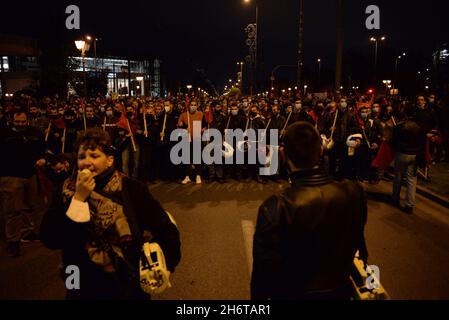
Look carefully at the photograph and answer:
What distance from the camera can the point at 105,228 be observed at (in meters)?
2.57

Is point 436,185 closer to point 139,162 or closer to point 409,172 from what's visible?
point 409,172

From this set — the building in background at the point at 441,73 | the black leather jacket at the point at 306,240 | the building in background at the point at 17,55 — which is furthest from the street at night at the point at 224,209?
the building in background at the point at 17,55

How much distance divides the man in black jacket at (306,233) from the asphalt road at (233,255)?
7.39 ft

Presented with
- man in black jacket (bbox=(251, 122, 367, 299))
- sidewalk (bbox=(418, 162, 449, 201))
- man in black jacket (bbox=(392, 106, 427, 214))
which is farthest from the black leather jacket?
sidewalk (bbox=(418, 162, 449, 201))

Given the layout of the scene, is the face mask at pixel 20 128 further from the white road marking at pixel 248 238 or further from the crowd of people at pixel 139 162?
the white road marking at pixel 248 238

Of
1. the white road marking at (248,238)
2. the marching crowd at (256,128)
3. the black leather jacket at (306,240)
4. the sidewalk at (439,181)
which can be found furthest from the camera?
the sidewalk at (439,181)

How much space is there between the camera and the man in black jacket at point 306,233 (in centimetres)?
231

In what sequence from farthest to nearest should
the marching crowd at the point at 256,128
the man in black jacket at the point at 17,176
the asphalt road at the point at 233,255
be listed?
the marching crowd at the point at 256,128, the man in black jacket at the point at 17,176, the asphalt road at the point at 233,255

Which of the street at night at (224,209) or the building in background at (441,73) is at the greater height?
the building in background at (441,73)

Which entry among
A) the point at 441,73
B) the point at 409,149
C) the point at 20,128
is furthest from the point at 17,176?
the point at 441,73

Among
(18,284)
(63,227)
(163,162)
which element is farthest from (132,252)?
(163,162)

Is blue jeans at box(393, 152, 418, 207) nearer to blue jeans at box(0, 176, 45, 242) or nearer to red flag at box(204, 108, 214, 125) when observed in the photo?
red flag at box(204, 108, 214, 125)

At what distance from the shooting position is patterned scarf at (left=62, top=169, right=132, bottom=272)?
2564 millimetres

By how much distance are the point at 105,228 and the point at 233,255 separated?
11.1 feet
